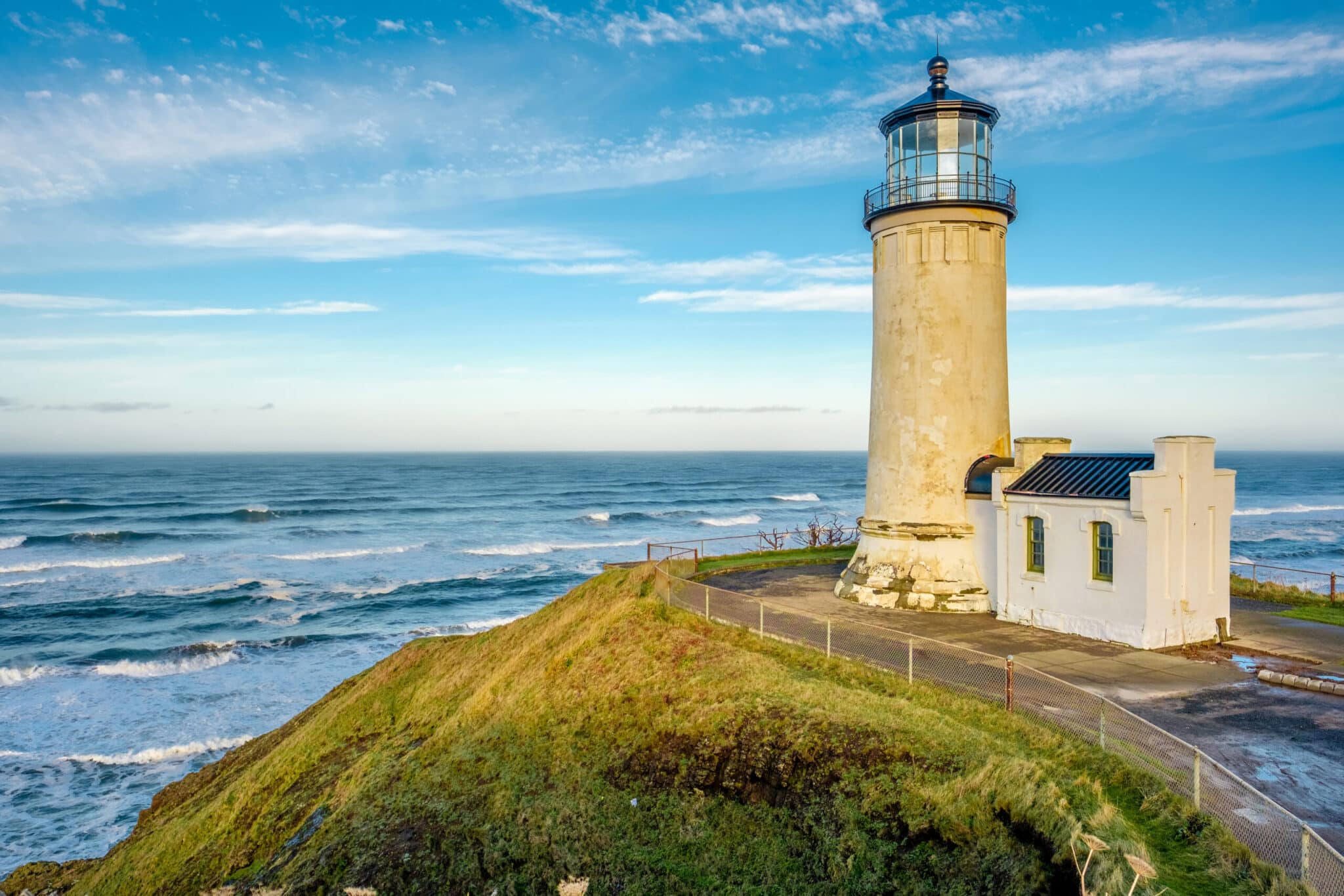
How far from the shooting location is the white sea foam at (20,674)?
2122 cm

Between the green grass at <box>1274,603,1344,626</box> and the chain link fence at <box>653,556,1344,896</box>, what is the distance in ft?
25.8

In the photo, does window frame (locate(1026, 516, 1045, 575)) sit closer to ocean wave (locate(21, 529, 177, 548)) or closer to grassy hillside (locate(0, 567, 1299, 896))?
grassy hillside (locate(0, 567, 1299, 896))

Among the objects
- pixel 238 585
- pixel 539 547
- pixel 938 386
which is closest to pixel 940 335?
pixel 938 386

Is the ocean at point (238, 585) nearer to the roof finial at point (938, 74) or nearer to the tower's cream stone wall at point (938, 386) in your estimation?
the tower's cream stone wall at point (938, 386)

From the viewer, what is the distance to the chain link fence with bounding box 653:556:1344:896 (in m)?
6.48

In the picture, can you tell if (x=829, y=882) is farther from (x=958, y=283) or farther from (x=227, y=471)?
(x=227, y=471)

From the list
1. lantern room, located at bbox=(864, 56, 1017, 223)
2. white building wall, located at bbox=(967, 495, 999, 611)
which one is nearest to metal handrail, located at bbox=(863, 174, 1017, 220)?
lantern room, located at bbox=(864, 56, 1017, 223)

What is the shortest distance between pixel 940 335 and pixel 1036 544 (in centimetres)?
433

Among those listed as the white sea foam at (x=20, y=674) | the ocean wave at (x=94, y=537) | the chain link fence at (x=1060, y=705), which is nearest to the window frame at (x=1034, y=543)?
the chain link fence at (x=1060, y=705)

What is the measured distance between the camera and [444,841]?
29.0ft

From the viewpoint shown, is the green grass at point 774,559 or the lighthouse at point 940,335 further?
the green grass at point 774,559

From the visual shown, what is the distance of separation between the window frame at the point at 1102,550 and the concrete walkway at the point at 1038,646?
106 cm

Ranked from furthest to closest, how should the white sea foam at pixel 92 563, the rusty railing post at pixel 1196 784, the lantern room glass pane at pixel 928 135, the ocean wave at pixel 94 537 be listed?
the ocean wave at pixel 94 537 < the white sea foam at pixel 92 563 < the lantern room glass pane at pixel 928 135 < the rusty railing post at pixel 1196 784

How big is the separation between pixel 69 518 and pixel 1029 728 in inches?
2555
